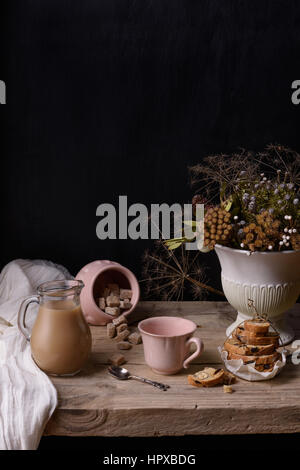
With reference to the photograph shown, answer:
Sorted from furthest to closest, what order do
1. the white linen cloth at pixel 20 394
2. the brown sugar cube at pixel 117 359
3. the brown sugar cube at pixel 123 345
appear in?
the brown sugar cube at pixel 123 345 → the brown sugar cube at pixel 117 359 → the white linen cloth at pixel 20 394

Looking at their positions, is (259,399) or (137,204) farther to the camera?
(137,204)

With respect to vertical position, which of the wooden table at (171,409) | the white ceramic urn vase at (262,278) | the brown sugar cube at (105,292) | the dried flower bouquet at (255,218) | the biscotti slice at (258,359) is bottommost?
the wooden table at (171,409)

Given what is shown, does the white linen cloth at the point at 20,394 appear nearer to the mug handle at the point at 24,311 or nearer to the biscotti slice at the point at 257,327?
the mug handle at the point at 24,311

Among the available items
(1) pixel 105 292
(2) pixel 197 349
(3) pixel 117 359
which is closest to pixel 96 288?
(1) pixel 105 292

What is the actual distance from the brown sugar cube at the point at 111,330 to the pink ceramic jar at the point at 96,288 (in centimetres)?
7

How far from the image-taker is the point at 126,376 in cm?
120

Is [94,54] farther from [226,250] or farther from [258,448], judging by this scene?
[258,448]

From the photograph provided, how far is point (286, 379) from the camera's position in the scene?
3.95 feet

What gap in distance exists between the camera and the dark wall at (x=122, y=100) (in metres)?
1.68

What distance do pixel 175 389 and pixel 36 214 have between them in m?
0.88

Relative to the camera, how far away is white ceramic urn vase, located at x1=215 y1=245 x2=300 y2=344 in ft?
4.31

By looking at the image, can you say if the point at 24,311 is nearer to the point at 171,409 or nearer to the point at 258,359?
the point at 171,409

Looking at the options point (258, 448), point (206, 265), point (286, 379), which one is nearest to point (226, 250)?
point (286, 379)

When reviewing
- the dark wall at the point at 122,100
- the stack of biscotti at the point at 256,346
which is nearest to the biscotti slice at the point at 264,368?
the stack of biscotti at the point at 256,346
